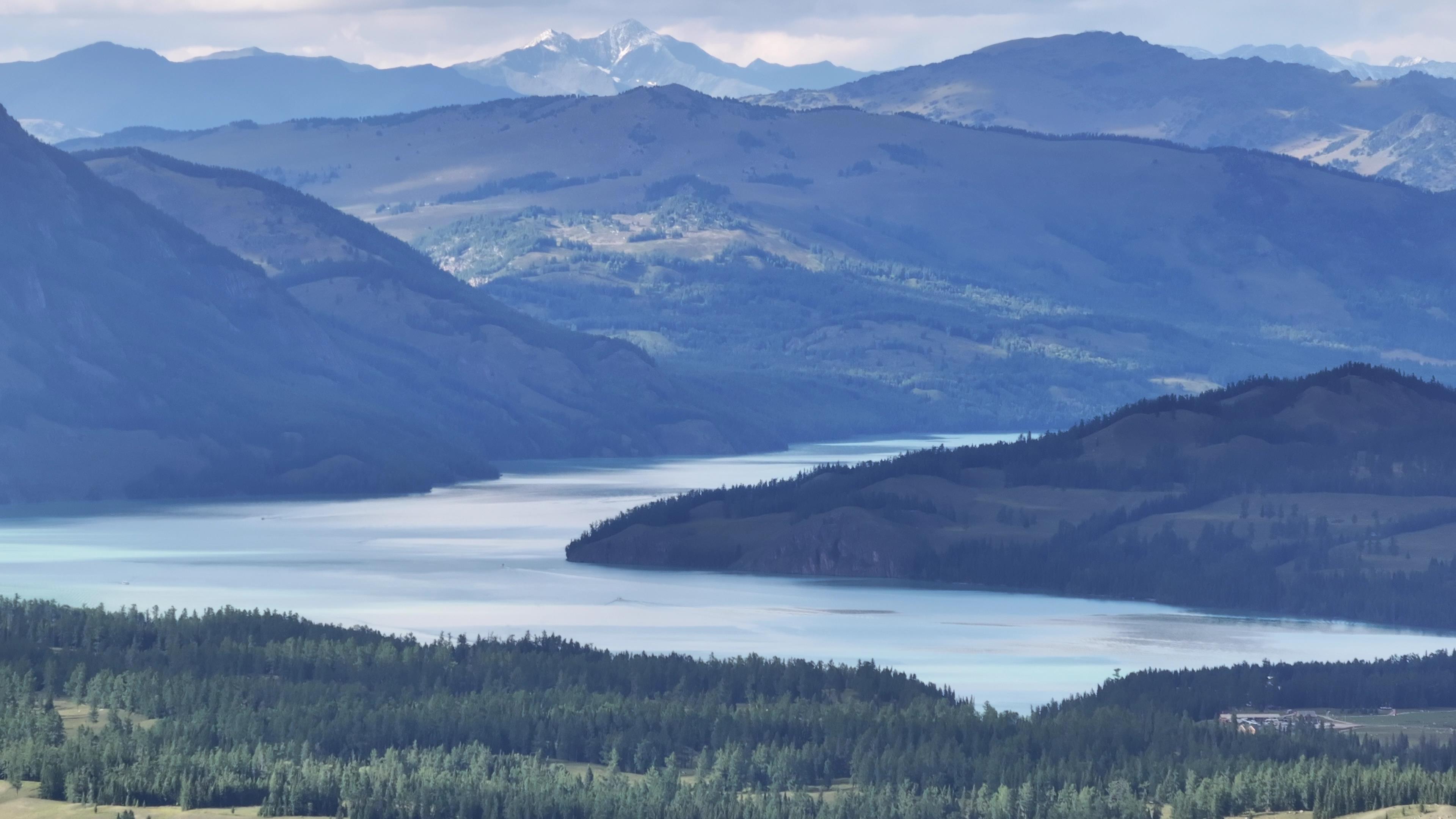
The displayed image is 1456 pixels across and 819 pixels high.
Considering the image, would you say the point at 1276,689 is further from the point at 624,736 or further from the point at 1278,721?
the point at 624,736

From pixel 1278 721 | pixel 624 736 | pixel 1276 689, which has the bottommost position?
pixel 624 736

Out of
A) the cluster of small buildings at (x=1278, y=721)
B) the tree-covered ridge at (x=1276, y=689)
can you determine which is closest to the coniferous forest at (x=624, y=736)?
the tree-covered ridge at (x=1276, y=689)

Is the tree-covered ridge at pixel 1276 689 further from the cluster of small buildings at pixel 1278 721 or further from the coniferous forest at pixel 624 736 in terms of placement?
the cluster of small buildings at pixel 1278 721

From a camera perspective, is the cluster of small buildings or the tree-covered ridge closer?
the cluster of small buildings

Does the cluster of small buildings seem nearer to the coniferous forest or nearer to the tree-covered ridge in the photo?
the tree-covered ridge

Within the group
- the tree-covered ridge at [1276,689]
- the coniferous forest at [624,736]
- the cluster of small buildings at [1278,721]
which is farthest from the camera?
the tree-covered ridge at [1276,689]

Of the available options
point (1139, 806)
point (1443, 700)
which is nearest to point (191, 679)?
point (1139, 806)

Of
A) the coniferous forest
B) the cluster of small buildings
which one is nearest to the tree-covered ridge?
the coniferous forest

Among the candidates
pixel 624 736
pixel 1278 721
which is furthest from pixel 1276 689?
pixel 624 736

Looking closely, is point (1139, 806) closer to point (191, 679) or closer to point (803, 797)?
point (803, 797)
